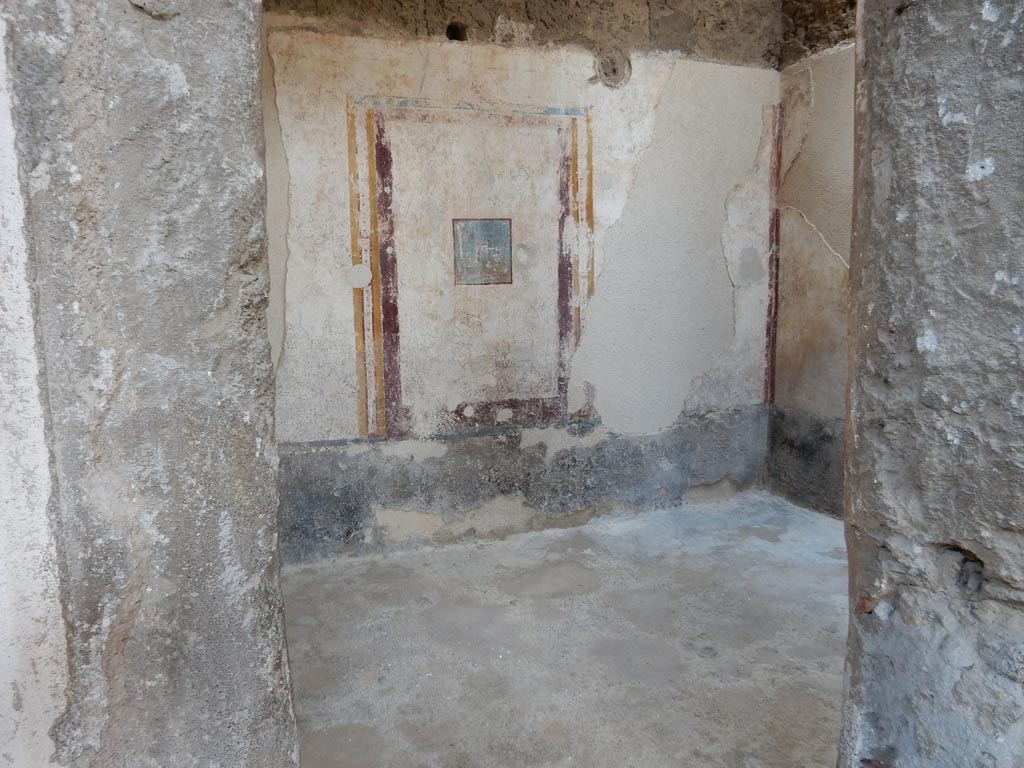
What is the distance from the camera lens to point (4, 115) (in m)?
0.86

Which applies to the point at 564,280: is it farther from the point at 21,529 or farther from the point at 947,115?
the point at 21,529

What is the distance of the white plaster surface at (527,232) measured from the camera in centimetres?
321

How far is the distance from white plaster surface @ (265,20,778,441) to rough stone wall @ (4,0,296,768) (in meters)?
2.26

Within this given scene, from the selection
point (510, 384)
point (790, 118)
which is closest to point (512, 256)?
point (510, 384)

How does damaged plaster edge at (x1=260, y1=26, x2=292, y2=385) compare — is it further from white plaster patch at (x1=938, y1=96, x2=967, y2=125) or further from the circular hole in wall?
white plaster patch at (x1=938, y1=96, x2=967, y2=125)

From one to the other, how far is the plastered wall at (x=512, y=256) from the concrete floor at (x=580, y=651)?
424 mm

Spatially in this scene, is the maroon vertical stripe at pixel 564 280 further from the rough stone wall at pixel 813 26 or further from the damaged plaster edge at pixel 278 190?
the rough stone wall at pixel 813 26

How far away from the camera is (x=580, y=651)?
2613mm

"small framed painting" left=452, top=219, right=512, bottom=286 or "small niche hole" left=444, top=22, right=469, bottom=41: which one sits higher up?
"small niche hole" left=444, top=22, right=469, bottom=41

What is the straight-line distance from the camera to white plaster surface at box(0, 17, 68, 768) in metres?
Answer: 0.87

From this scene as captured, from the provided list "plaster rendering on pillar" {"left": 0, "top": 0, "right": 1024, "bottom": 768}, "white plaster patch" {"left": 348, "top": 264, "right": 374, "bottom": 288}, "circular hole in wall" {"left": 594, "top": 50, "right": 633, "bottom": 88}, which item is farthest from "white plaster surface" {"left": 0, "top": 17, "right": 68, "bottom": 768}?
"circular hole in wall" {"left": 594, "top": 50, "right": 633, "bottom": 88}

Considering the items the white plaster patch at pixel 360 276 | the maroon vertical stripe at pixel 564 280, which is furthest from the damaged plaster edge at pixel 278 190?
the maroon vertical stripe at pixel 564 280

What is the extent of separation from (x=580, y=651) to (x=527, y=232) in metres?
1.93

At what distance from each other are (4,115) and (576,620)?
8.08ft
